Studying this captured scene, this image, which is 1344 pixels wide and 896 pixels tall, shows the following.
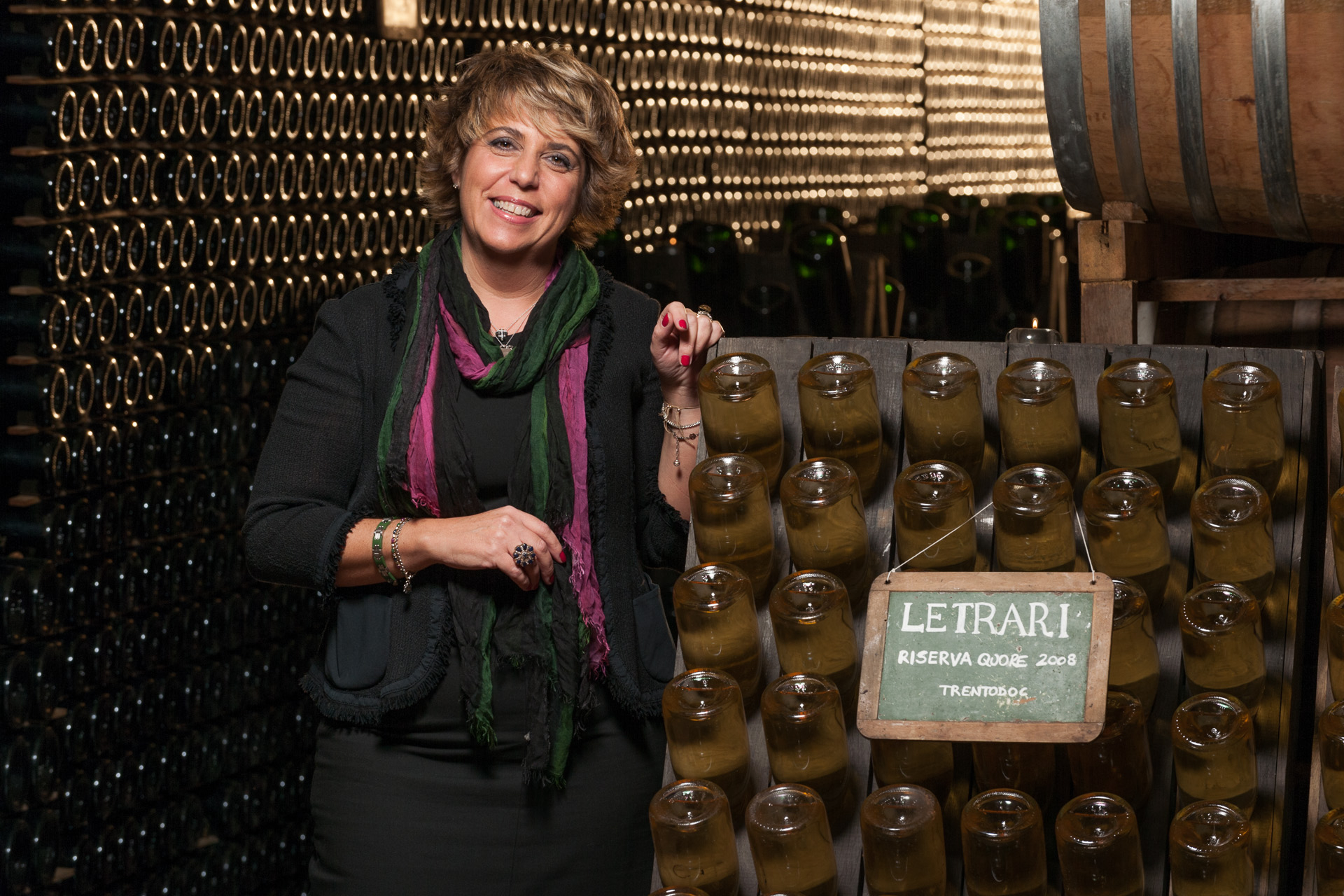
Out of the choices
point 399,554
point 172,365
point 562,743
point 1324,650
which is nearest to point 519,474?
point 399,554

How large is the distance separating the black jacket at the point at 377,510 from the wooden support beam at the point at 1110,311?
55 centimetres

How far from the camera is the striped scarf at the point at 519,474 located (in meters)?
1.54

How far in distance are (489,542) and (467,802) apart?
0.33 meters

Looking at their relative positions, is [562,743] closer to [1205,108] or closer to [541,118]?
[541,118]

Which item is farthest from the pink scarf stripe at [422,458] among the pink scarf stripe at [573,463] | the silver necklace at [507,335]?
the silver necklace at [507,335]

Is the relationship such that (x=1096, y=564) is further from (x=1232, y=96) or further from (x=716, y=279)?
(x=716, y=279)

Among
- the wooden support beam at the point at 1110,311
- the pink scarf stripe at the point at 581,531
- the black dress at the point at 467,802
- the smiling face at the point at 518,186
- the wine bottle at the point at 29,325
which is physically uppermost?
the smiling face at the point at 518,186

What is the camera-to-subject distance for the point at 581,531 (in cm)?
161

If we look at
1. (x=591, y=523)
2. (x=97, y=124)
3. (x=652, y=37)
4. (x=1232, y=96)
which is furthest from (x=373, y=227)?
(x=1232, y=96)

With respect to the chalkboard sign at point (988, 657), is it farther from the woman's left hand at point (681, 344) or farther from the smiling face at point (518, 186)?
the smiling face at point (518, 186)

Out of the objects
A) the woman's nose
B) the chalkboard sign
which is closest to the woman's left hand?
the woman's nose

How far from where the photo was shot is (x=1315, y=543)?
45.6 inches

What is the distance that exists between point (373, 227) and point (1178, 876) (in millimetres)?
2530

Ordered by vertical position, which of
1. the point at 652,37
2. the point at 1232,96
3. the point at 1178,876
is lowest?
the point at 1178,876
